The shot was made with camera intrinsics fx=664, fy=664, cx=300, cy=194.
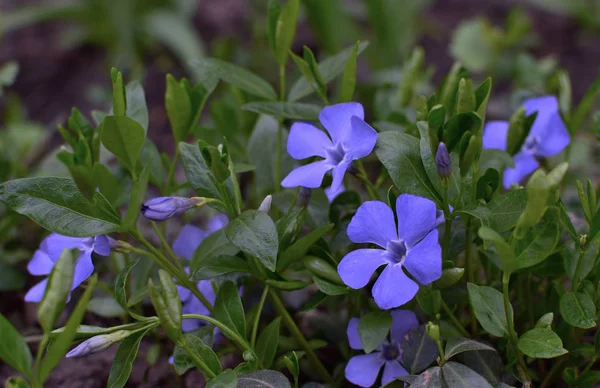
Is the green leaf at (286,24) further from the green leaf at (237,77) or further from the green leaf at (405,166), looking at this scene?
the green leaf at (405,166)

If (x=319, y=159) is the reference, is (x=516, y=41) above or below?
below

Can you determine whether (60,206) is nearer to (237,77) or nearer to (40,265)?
(40,265)

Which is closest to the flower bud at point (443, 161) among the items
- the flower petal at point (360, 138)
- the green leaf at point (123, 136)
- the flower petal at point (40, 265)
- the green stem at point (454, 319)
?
the flower petal at point (360, 138)

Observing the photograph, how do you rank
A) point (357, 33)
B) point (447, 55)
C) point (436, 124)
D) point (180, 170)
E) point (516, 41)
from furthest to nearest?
point (447, 55), point (357, 33), point (516, 41), point (180, 170), point (436, 124)

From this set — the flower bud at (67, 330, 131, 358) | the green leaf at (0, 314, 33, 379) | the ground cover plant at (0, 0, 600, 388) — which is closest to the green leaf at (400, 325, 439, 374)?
the ground cover plant at (0, 0, 600, 388)

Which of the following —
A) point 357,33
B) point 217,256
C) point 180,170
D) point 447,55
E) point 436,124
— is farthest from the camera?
point 447,55

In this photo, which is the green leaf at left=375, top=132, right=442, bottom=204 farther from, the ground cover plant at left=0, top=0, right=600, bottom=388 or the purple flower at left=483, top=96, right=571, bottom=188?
the purple flower at left=483, top=96, right=571, bottom=188

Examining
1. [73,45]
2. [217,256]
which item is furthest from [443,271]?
[73,45]

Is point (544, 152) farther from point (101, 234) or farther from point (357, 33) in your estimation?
point (357, 33)
